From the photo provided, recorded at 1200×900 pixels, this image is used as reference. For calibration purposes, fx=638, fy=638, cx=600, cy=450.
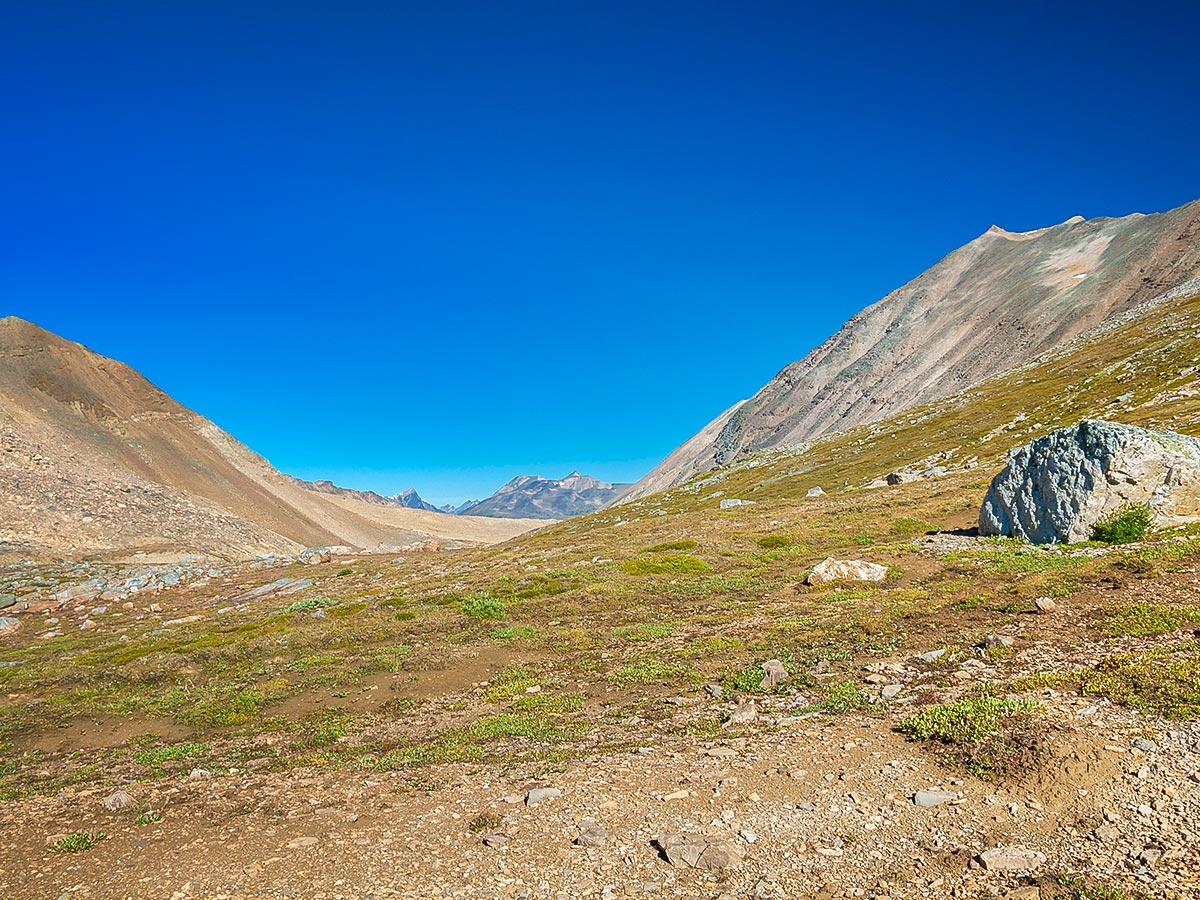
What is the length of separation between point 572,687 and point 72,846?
1259 centimetres

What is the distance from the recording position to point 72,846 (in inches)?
492

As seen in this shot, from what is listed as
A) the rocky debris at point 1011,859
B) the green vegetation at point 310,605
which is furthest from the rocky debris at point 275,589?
the rocky debris at point 1011,859

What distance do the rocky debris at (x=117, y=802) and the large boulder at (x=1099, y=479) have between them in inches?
1475

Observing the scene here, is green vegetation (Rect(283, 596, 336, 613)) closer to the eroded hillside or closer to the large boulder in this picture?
the eroded hillside

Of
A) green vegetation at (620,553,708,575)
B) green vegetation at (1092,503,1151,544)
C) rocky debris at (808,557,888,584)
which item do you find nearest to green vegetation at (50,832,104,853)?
rocky debris at (808,557,888,584)

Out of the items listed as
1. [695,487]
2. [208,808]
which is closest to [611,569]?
[208,808]

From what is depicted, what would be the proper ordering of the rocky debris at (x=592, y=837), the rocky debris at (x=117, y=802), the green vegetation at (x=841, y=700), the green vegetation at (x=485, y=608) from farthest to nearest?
the green vegetation at (x=485, y=608), the green vegetation at (x=841, y=700), the rocky debris at (x=117, y=802), the rocky debris at (x=592, y=837)

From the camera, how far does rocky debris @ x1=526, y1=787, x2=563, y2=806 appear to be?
12.4 meters

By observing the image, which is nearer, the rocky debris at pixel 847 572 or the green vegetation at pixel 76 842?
the green vegetation at pixel 76 842

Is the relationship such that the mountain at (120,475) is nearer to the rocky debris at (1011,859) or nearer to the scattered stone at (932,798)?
the scattered stone at (932,798)

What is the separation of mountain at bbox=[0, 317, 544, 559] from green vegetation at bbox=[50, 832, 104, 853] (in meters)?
97.0

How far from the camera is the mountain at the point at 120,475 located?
4075 inches

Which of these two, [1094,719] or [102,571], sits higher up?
[102,571]

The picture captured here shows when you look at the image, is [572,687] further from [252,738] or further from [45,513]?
[45,513]
